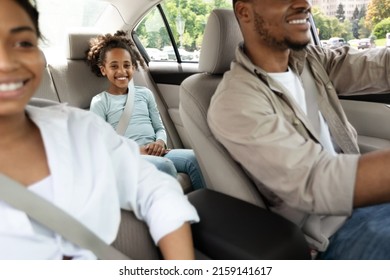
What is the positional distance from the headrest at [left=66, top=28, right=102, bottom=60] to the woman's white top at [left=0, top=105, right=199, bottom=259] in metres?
1.43

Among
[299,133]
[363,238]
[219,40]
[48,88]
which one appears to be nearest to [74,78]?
[48,88]

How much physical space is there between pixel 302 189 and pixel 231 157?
0.88 feet

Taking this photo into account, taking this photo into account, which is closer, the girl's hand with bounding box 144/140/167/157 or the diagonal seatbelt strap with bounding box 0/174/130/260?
the diagonal seatbelt strap with bounding box 0/174/130/260

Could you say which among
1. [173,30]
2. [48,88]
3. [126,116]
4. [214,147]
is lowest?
[126,116]

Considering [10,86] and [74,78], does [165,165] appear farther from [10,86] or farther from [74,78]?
[10,86]

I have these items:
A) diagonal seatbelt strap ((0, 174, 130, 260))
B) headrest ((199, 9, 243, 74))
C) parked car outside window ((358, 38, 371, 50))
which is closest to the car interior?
headrest ((199, 9, 243, 74))

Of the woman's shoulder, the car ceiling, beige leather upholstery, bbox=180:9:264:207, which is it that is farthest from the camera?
the car ceiling

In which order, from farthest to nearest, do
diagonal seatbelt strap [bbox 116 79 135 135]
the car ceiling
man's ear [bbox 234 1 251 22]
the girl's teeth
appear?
1. the car ceiling
2. diagonal seatbelt strap [bbox 116 79 135 135]
3. man's ear [bbox 234 1 251 22]
4. the girl's teeth

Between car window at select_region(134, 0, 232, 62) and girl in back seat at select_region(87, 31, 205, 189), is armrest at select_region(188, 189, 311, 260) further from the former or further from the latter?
car window at select_region(134, 0, 232, 62)

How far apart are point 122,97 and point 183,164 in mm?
599

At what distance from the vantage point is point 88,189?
76cm

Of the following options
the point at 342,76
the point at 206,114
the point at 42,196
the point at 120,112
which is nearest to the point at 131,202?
the point at 42,196

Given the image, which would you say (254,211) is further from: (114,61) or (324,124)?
(114,61)

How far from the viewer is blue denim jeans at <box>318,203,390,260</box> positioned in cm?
97
